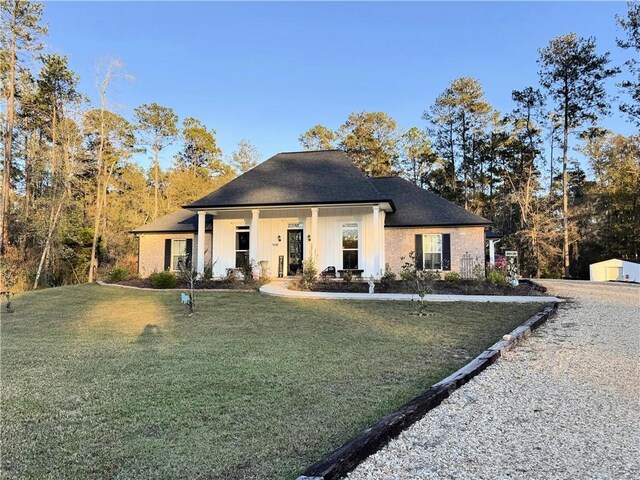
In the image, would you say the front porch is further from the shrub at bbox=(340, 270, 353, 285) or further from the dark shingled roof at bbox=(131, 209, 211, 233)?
A: the dark shingled roof at bbox=(131, 209, 211, 233)

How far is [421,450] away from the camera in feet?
8.55

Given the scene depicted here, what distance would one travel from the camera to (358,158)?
33812 millimetres

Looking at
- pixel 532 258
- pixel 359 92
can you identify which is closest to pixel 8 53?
pixel 359 92

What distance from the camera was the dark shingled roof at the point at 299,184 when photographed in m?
14.0

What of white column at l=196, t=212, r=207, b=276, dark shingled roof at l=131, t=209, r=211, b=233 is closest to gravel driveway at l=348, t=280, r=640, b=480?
white column at l=196, t=212, r=207, b=276

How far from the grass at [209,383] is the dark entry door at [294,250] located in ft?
24.3

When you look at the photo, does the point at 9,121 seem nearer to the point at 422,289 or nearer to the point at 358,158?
the point at 422,289

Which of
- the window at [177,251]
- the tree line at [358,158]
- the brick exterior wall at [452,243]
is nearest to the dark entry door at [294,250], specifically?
the brick exterior wall at [452,243]

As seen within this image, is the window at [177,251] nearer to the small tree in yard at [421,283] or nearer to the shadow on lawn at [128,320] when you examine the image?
the shadow on lawn at [128,320]

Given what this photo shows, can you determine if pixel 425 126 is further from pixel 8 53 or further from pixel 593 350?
pixel 593 350

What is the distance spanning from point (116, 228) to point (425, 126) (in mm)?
25164

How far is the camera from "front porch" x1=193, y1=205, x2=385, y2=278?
14.4 m

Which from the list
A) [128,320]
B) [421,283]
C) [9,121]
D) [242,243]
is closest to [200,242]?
[242,243]

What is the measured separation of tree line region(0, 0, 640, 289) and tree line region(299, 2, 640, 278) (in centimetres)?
10
